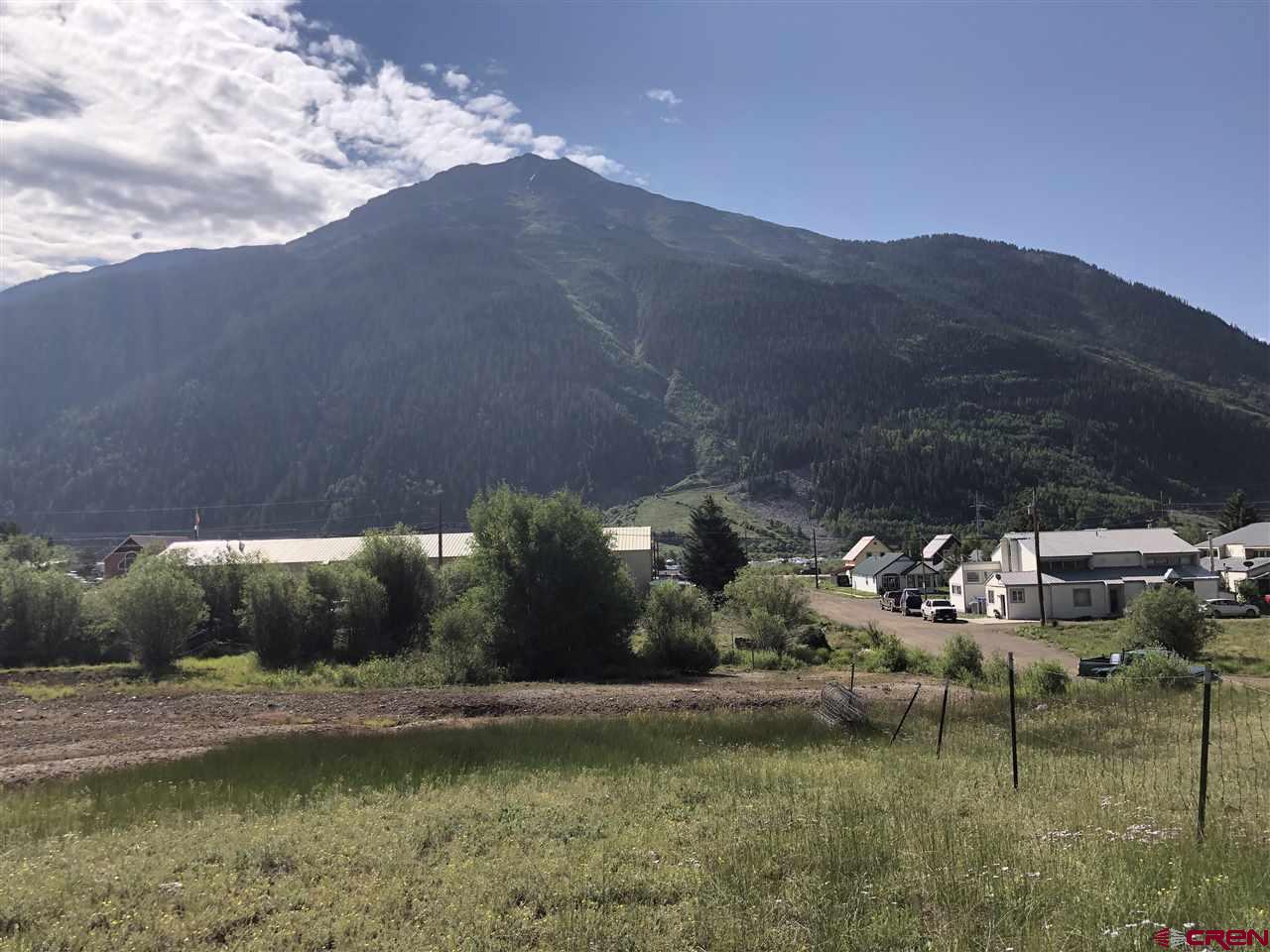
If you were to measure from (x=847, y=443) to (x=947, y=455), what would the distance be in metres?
25.8

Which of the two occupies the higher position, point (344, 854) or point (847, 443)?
point (847, 443)

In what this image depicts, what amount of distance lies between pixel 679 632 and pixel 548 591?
5623mm

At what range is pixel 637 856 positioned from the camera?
7.93 metres

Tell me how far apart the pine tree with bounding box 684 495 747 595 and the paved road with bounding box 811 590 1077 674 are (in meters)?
7.84

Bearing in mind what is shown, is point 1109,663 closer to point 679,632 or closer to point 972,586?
point 679,632

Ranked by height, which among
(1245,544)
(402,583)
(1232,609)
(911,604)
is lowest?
(911,604)

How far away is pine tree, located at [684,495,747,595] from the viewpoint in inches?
2218

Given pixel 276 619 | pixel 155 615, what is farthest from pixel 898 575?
pixel 155 615

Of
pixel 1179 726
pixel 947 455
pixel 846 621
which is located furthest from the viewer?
pixel 947 455

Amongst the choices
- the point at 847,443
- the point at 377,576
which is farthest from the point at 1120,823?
the point at 847,443

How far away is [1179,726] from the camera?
1348 cm

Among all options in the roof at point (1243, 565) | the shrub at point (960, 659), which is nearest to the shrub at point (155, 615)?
the shrub at point (960, 659)

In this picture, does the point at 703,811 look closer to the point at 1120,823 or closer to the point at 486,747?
the point at 1120,823

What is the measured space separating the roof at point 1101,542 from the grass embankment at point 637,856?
49414 millimetres
